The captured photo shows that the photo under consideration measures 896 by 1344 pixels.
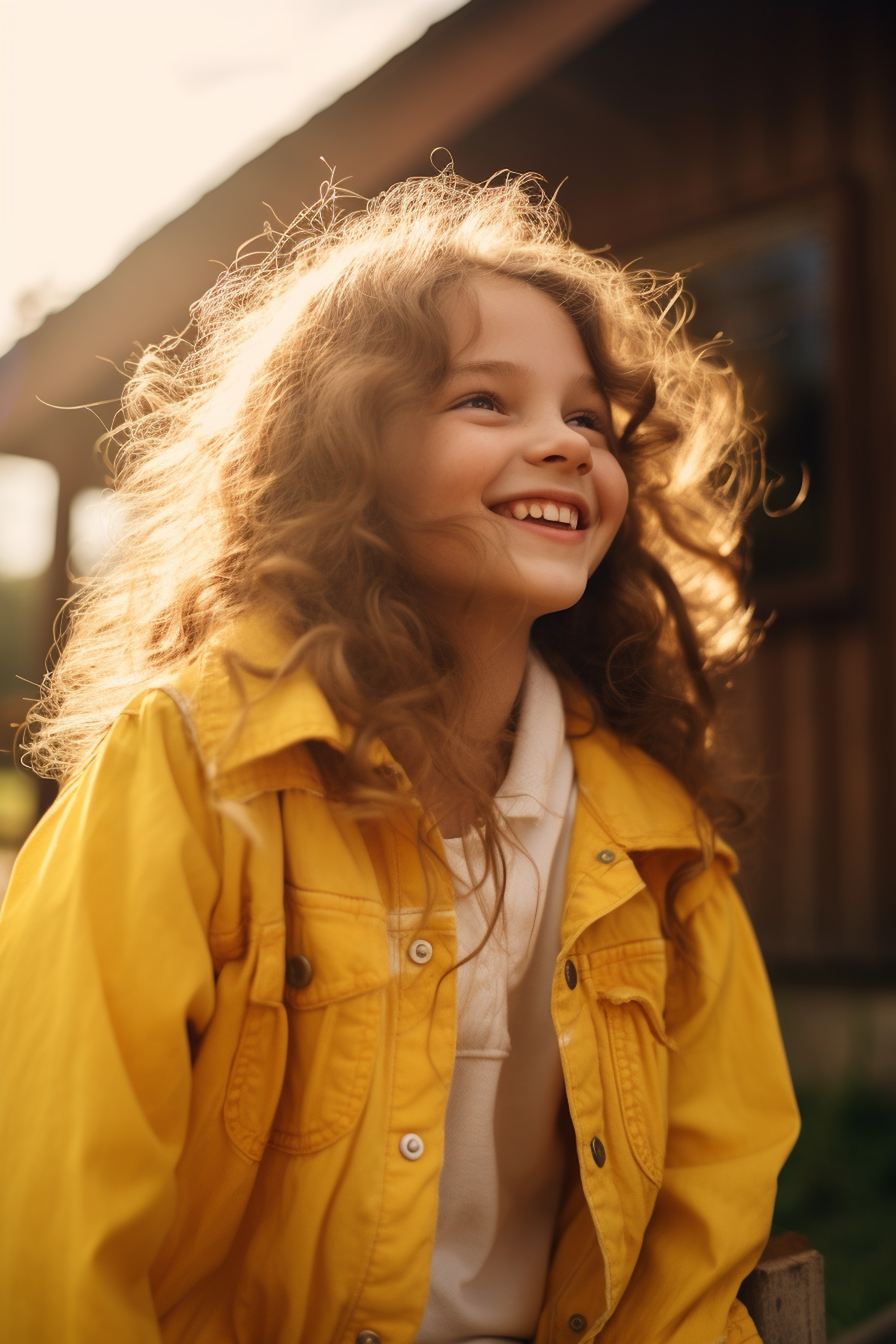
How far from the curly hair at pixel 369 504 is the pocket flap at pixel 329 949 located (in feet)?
0.48

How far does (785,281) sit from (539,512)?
10.1 feet

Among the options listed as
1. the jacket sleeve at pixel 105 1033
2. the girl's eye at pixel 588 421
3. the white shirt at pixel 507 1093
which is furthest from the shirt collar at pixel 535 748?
the jacket sleeve at pixel 105 1033

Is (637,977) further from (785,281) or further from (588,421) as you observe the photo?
(785,281)

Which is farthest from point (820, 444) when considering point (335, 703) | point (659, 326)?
point (335, 703)

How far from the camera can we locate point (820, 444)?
411 centimetres

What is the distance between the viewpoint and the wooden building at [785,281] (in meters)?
3.83

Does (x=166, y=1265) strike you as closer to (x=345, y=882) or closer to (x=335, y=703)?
(x=345, y=882)


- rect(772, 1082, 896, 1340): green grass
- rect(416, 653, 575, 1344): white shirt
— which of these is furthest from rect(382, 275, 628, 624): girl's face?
rect(772, 1082, 896, 1340): green grass

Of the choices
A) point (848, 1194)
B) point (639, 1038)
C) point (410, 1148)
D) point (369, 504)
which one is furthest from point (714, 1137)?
point (848, 1194)

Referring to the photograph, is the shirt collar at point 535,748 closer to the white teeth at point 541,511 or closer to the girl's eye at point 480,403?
the white teeth at point 541,511

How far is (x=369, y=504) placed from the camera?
1561 mm

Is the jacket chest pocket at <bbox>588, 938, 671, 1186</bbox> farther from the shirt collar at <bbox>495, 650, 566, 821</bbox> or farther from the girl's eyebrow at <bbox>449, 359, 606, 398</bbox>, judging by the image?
the girl's eyebrow at <bbox>449, 359, 606, 398</bbox>

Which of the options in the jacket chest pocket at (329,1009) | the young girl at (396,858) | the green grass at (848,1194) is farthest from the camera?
the green grass at (848,1194)

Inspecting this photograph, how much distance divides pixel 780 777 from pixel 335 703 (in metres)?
3.09
